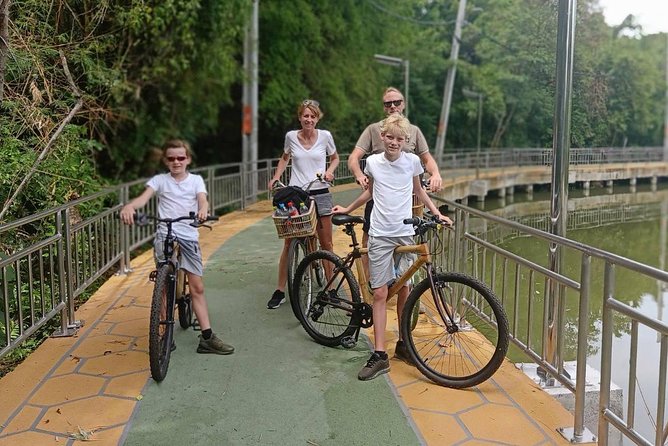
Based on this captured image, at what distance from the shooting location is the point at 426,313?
4957 millimetres

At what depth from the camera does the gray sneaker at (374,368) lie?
3889 mm

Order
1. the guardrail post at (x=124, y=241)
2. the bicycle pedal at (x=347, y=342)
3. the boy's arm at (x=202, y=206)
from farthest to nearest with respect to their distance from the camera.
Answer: the guardrail post at (x=124, y=241) → the bicycle pedal at (x=347, y=342) → the boy's arm at (x=202, y=206)

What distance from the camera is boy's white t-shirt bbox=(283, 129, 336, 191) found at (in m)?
4.92

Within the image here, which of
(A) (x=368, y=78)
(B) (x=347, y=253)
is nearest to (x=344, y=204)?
(B) (x=347, y=253)

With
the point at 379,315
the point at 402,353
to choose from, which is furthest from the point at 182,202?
the point at 402,353

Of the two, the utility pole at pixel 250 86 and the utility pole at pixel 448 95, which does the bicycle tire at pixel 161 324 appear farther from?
the utility pole at pixel 448 95

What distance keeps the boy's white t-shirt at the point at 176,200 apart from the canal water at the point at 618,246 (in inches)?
79.8

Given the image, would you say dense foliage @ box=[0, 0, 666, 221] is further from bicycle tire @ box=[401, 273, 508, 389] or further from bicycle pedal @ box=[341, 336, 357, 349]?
bicycle pedal @ box=[341, 336, 357, 349]

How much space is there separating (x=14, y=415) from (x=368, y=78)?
15449 millimetres

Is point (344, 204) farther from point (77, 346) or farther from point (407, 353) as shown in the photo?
point (77, 346)

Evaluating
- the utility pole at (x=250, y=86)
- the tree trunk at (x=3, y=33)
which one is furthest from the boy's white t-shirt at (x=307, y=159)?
the utility pole at (x=250, y=86)

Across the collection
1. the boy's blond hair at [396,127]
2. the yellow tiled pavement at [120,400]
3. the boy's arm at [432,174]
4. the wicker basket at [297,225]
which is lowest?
the yellow tiled pavement at [120,400]

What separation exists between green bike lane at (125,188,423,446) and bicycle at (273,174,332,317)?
0.41 meters

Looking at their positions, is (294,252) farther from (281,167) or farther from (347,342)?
(347,342)
